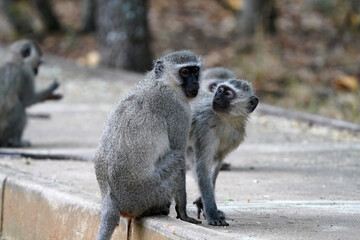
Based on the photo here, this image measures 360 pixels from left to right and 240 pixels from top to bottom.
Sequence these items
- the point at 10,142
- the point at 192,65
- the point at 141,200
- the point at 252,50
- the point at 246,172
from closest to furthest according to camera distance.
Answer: the point at 141,200, the point at 192,65, the point at 246,172, the point at 10,142, the point at 252,50

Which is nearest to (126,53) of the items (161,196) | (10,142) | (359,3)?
(359,3)

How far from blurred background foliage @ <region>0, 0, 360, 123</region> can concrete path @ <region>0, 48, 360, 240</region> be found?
361 cm

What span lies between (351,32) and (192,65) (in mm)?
15392

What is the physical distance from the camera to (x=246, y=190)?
22.0 ft

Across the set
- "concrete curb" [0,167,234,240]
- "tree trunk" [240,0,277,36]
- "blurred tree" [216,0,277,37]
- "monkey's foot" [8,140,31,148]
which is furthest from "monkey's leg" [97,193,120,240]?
"tree trunk" [240,0,277,36]

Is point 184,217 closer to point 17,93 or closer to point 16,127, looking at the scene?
point 16,127

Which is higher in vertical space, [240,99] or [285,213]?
[240,99]

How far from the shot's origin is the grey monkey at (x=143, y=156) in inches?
202

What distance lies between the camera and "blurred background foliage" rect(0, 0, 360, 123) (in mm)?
16250

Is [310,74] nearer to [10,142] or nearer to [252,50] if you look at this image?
[252,50]

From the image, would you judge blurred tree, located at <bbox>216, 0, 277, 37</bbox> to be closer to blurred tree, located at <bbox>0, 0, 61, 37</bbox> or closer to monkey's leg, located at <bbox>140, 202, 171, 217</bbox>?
blurred tree, located at <bbox>0, 0, 61, 37</bbox>

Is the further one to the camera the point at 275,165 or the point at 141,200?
the point at 275,165

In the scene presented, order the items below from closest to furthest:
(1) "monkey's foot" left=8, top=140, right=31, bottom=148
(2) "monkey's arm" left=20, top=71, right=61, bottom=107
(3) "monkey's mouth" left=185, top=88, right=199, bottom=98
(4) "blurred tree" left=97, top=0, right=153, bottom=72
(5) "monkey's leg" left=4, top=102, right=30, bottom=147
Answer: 1. (3) "monkey's mouth" left=185, top=88, right=199, bottom=98
2. (1) "monkey's foot" left=8, top=140, right=31, bottom=148
3. (5) "monkey's leg" left=4, top=102, right=30, bottom=147
4. (2) "monkey's arm" left=20, top=71, right=61, bottom=107
5. (4) "blurred tree" left=97, top=0, right=153, bottom=72

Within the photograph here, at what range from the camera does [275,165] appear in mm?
8109
